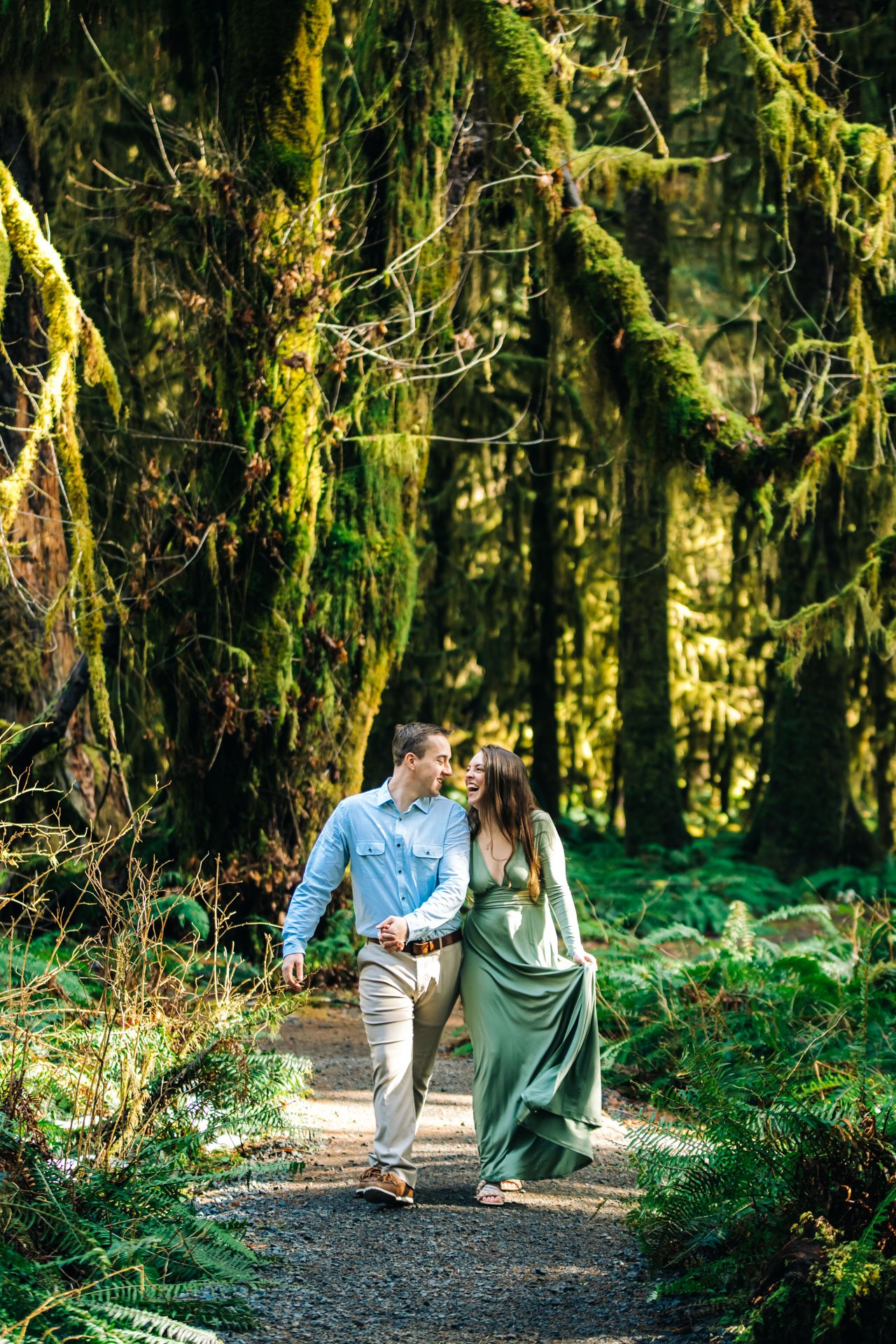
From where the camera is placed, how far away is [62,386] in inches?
296

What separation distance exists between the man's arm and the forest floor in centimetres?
90

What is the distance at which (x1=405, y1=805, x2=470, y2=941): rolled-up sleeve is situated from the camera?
212 inches

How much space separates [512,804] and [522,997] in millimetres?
799

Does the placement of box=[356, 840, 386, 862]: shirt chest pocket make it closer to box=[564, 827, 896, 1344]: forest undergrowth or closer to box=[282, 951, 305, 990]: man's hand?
box=[282, 951, 305, 990]: man's hand

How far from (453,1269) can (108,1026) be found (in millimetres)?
1473

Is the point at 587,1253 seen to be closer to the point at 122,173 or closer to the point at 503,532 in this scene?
the point at 122,173

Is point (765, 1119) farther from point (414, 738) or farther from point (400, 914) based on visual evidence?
point (414, 738)

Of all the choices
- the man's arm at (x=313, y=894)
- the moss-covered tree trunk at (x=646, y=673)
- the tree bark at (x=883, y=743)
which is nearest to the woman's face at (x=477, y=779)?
the man's arm at (x=313, y=894)

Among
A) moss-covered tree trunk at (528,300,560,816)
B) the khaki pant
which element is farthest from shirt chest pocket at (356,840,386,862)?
moss-covered tree trunk at (528,300,560,816)

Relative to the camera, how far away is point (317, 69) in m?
9.80

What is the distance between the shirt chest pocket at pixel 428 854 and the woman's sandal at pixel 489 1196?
1.30 metres

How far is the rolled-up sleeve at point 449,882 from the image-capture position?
17.6 feet

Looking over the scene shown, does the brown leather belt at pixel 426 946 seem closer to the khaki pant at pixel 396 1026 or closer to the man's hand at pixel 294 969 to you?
the khaki pant at pixel 396 1026

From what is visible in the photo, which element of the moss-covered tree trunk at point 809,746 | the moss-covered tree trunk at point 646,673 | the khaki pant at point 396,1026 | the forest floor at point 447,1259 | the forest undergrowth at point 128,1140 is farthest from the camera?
the moss-covered tree trunk at point 646,673
